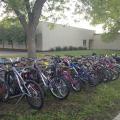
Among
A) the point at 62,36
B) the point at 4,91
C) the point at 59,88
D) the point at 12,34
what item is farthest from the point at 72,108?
the point at 62,36

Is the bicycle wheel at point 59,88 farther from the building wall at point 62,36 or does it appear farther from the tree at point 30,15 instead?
the building wall at point 62,36

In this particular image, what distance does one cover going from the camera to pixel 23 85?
672 cm

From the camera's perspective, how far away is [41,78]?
24.6 feet

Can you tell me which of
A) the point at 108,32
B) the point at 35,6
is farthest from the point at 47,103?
the point at 108,32

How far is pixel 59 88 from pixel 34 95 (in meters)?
1.00

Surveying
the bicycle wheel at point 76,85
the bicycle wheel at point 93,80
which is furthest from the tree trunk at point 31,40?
the bicycle wheel at point 76,85

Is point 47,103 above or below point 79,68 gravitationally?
below

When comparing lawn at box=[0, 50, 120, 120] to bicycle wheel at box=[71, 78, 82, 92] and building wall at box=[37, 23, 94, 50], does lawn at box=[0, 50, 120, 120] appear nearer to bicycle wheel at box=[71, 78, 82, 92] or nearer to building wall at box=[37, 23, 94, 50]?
bicycle wheel at box=[71, 78, 82, 92]

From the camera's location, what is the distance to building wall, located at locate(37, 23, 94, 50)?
4296 centimetres

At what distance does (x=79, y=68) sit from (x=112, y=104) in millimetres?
2003

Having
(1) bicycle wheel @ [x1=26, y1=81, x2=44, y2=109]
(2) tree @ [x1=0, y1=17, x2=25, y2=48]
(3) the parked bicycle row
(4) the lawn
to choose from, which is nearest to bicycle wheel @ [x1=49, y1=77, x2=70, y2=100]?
(3) the parked bicycle row

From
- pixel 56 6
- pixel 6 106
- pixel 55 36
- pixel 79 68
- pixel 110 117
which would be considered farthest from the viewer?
pixel 55 36

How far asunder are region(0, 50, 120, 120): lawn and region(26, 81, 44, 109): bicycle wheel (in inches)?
6.1

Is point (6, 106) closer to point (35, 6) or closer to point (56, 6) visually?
point (35, 6)
